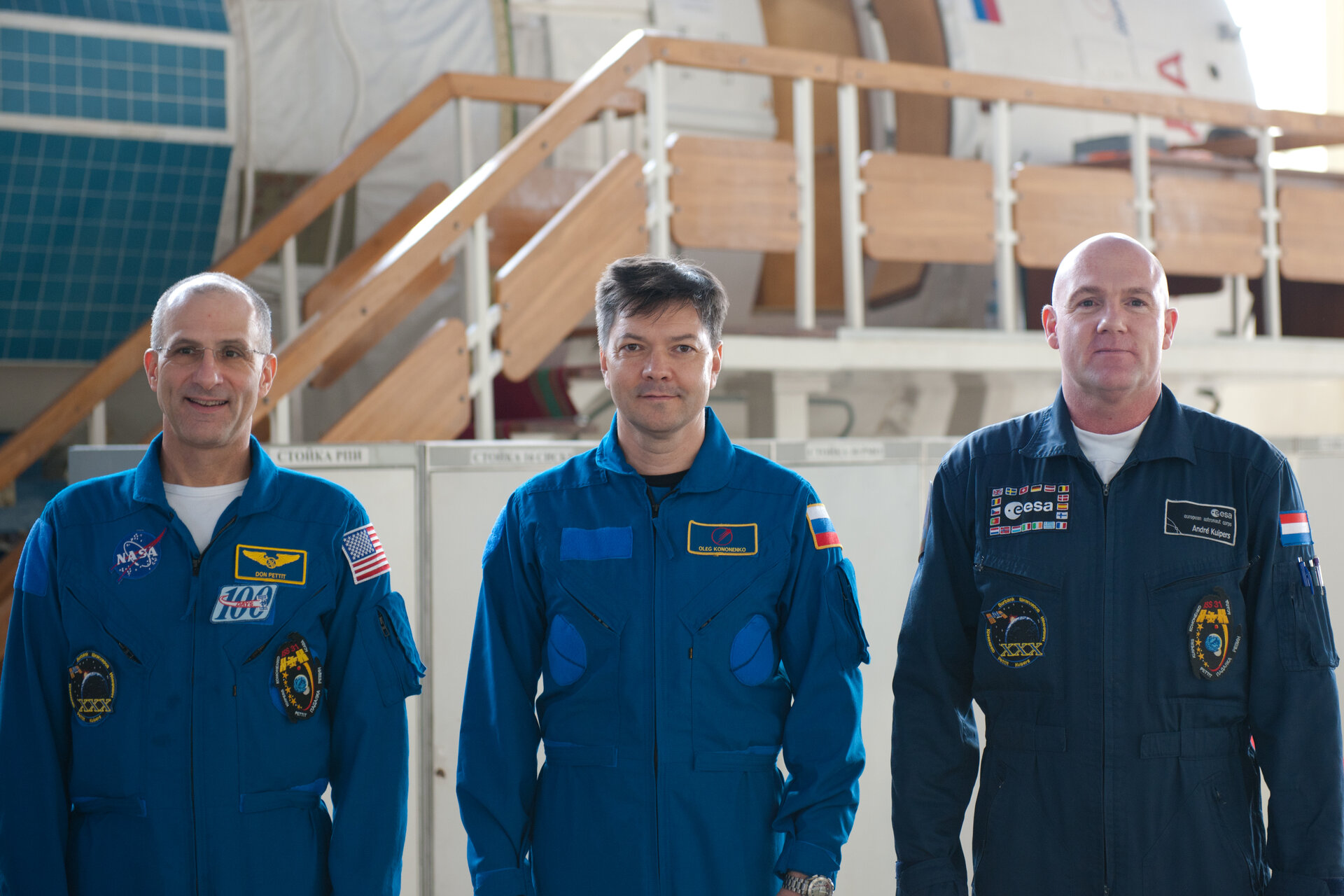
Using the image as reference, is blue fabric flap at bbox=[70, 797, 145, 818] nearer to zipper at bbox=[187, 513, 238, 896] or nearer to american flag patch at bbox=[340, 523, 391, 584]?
zipper at bbox=[187, 513, 238, 896]

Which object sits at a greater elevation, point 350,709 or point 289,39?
point 289,39

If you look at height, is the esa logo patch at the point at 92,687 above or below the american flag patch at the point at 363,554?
below

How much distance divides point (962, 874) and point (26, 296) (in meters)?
4.42


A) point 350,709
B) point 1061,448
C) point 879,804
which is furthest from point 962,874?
point 879,804

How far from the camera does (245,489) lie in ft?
6.49

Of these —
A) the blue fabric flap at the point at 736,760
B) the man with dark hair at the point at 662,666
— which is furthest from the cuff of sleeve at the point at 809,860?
the blue fabric flap at the point at 736,760

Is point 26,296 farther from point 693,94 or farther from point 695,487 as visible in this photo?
point 695,487

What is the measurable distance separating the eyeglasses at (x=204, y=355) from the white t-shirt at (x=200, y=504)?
21 cm

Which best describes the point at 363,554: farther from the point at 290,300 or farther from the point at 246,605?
the point at 290,300

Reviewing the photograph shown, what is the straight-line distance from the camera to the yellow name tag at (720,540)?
199cm

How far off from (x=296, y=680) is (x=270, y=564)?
19 cm

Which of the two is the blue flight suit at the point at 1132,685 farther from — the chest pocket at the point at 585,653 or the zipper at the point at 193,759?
the zipper at the point at 193,759

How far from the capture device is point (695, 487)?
2010 millimetres

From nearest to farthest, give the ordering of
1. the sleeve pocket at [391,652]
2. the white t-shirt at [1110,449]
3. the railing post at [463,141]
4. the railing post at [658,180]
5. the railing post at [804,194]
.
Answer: the sleeve pocket at [391,652]
the white t-shirt at [1110,449]
the railing post at [658,180]
the railing post at [804,194]
the railing post at [463,141]
